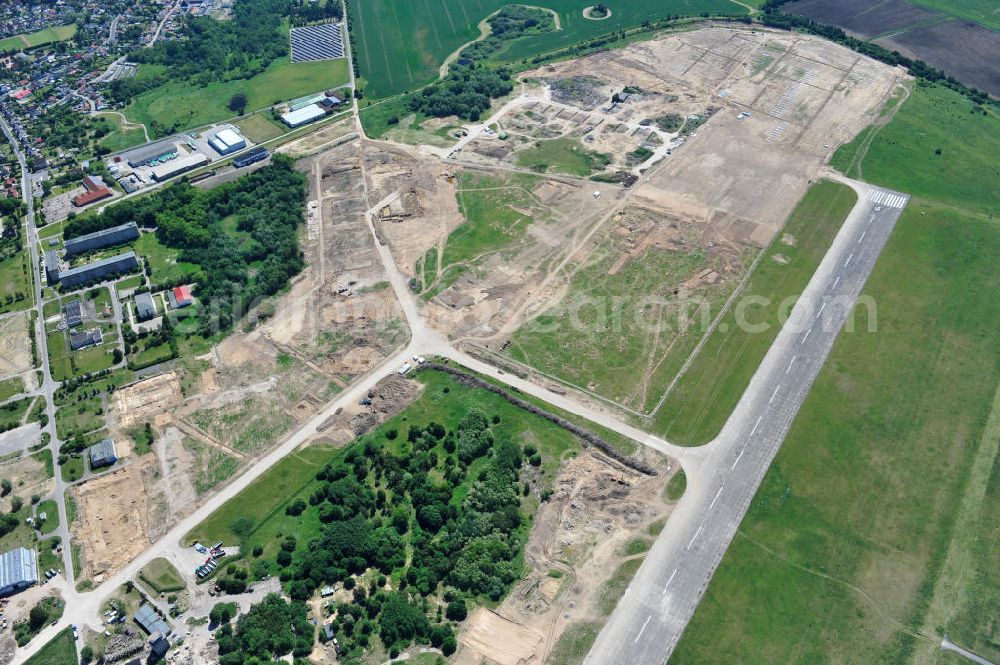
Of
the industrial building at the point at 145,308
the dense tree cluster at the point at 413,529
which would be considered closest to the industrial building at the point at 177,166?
the industrial building at the point at 145,308

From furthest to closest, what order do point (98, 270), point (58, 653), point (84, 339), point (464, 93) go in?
point (464, 93), point (98, 270), point (84, 339), point (58, 653)

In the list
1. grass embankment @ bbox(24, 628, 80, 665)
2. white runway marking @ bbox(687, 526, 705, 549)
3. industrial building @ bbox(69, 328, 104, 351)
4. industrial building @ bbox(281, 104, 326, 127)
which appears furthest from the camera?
industrial building @ bbox(281, 104, 326, 127)

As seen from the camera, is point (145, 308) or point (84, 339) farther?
point (145, 308)

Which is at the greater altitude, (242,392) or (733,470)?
(242,392)

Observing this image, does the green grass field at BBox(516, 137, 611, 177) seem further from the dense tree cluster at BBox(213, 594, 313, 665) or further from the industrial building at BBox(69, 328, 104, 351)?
the dense tree cluster at BBox(213, 594, 313, 665)

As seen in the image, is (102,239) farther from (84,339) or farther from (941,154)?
(941,154)

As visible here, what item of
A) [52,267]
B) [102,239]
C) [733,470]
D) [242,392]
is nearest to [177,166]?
[102,239]

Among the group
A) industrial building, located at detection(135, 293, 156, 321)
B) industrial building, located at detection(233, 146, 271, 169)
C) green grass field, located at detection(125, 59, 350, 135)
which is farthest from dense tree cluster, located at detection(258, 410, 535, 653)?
green grass field, located at detection(125, 59, 350, 135)

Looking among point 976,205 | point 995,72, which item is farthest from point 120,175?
point 995,72
